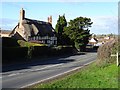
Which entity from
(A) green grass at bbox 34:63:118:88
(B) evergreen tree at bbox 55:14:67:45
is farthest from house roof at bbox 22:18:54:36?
(A) green grass at bbox 34:63:118:88

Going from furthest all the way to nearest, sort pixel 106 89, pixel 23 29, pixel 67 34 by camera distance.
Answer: pixel 67 34 → pixel 23 29 → pixel 106 89

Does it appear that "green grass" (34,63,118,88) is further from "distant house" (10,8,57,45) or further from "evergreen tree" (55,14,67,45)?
"evergreen tree" (55,14,67,45)

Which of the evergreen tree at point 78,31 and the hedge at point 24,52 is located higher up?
the evergreen tree at point 78,31

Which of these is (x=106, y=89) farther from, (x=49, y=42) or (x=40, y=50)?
(x=49, y=42)

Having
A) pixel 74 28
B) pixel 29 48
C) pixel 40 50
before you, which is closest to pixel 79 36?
pixel 74 28

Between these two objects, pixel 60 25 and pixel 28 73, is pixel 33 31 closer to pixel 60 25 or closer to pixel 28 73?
pixel 60 25

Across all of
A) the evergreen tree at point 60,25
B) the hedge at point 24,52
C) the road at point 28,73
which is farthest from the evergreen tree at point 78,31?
the road at point 28,73

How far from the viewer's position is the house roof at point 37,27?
252 feet

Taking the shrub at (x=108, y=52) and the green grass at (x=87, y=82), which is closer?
the green grass at (x=87, y=82)

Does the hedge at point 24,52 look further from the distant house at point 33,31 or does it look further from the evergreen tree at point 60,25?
the evergreen tree at point 60,25

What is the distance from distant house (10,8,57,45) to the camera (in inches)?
2987

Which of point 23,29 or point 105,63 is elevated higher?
point 23,29

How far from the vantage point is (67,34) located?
8319 cm

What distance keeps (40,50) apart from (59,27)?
40.0 metres
